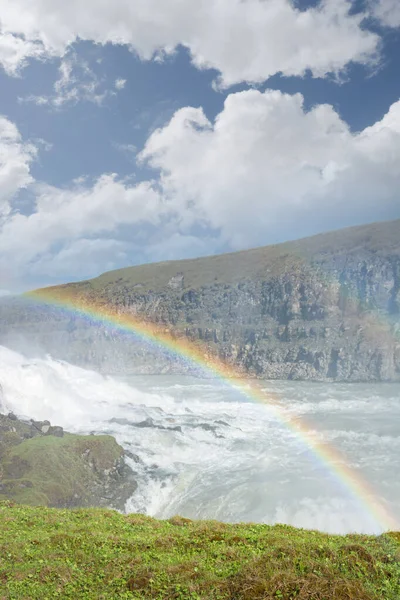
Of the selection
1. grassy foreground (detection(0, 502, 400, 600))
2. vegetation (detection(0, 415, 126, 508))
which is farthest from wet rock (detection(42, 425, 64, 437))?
grassy foreground (detection(0, 502, 400, 600))

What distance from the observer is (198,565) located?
1173 centimetres

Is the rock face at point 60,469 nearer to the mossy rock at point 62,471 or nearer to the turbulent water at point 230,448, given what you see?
the mossy rock at point 62,471

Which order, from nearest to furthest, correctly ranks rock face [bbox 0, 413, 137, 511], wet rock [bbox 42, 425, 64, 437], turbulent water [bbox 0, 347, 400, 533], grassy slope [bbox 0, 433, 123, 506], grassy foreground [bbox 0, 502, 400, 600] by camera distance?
grassy foreground [bbox 0, 502, 400, 600]
grassy slope [bbox 0, 433, 123, 506]
rock face [bbox 0, 413, 137, 511]
turbulent water [bbox 0, 347, 400, 533]
wet rock [bbox 42, 425, 64, 437]

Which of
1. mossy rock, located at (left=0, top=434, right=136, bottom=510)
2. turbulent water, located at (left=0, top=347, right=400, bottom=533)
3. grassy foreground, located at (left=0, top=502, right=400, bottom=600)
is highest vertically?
grassy foreground, located at (left=0, top=502, right=400, bottom=600)

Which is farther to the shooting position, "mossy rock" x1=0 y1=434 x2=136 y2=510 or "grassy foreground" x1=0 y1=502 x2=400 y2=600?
"mossy rock" x1=0 y1=434 x2=136 y2=510

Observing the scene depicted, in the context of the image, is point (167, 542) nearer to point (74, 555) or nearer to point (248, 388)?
point (74, 555)

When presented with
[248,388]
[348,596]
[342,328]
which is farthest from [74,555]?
[342,328]

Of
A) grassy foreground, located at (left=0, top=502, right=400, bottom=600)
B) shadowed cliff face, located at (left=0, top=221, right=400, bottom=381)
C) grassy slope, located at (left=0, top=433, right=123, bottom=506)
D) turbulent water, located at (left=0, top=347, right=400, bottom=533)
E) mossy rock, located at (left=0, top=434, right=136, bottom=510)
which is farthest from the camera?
shadowed cliff face, located at (left=0, top=221, right=400, bottom=381)

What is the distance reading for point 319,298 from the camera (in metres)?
178

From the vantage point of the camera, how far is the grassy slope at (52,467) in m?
30.8

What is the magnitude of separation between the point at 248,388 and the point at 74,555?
11755cm

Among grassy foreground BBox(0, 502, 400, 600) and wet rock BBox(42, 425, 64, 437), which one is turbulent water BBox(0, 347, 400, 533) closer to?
wet rock BBox(42, 425, 64, 437)

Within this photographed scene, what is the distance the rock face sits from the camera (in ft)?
103

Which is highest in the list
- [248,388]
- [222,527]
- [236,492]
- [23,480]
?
[222,527]
